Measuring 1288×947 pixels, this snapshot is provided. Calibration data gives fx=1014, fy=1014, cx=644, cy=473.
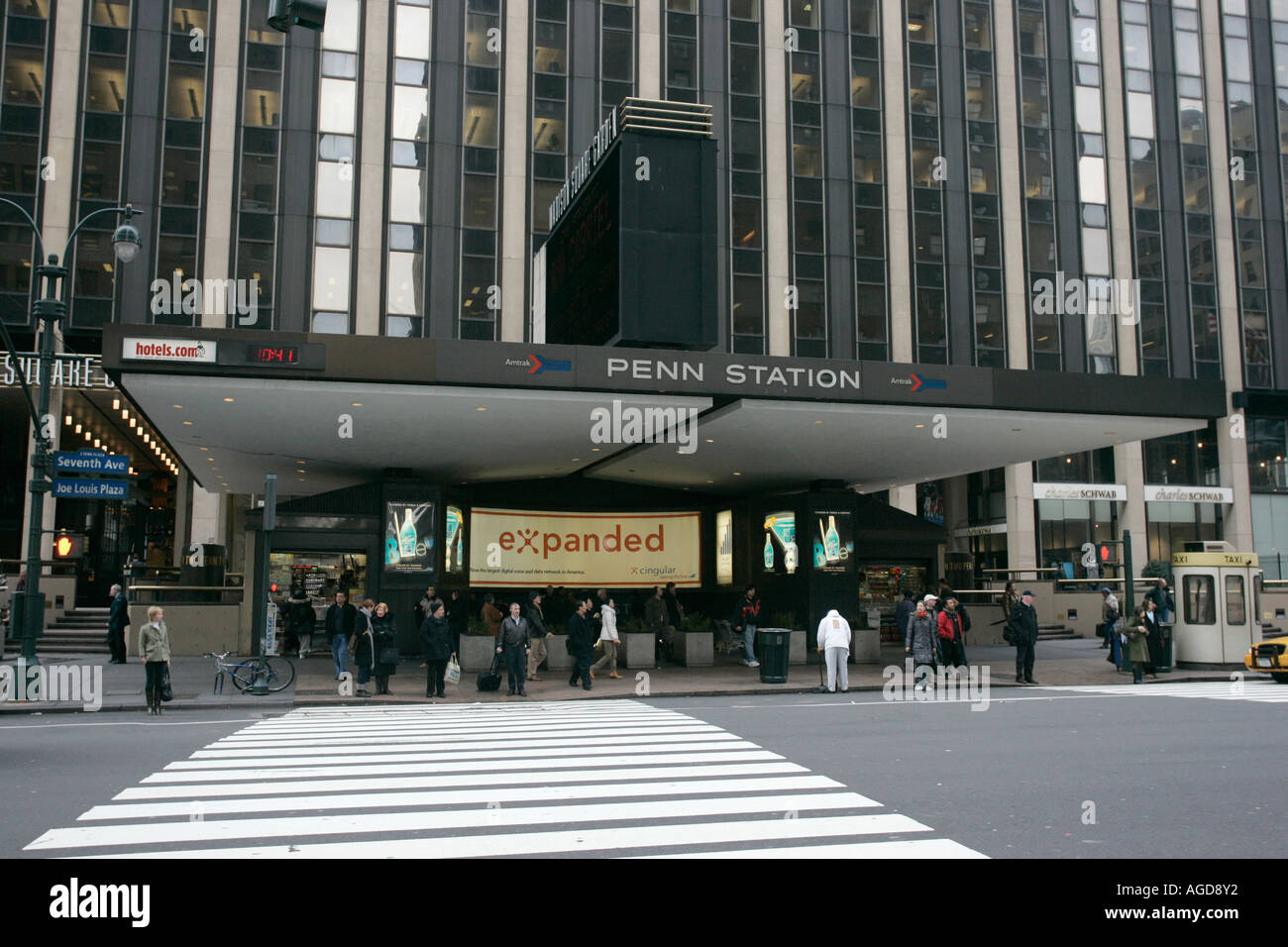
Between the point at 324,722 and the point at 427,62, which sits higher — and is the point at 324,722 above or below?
below

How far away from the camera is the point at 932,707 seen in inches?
622

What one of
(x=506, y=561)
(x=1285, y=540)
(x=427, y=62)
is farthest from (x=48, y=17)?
(x=1285, y=540)

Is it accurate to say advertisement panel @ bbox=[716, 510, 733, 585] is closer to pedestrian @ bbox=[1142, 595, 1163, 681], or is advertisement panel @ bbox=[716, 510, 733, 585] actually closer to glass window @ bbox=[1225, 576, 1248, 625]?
pedestrian @ bbox=[1142, 595, 1163, 681]

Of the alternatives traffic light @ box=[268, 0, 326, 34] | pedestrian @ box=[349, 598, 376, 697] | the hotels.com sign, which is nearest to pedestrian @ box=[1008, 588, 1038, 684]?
pedestrian @ box=[349, 598, 376, 697]

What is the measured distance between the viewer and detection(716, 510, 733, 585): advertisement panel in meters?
31.4

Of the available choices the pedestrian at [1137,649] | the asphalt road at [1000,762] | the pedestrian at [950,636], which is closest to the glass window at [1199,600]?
the pedestrian at [1137,649]

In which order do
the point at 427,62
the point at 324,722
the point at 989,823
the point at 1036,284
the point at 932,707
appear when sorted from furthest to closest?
the point at 1036,284
the point at 427,62
the point at 932,707
the point at 324,722
the point at 989,823

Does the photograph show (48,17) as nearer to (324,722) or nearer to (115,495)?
(115,495)

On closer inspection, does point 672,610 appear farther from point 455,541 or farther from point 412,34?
point 412,34

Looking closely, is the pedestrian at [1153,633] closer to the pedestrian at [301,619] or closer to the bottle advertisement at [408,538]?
the bottle advertisement at [408,538]

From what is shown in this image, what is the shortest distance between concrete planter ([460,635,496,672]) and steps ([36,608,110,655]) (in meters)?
10.2

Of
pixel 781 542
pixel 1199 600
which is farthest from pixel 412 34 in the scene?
pixel 1199 600

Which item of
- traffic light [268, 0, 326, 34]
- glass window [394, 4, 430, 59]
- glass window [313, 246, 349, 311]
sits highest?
glass window [394, 4, 430, 59]

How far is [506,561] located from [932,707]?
16.7 m
